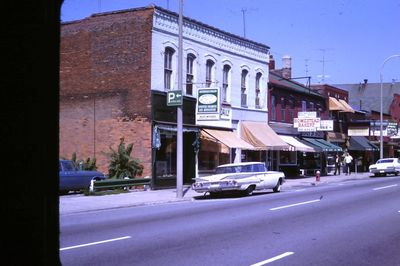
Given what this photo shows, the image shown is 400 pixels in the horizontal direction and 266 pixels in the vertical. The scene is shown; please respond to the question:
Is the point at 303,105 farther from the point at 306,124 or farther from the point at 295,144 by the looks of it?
the point at 295,144

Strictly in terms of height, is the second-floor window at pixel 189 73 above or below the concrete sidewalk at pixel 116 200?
above

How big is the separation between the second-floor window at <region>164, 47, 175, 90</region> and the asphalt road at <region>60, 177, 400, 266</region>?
10277mm

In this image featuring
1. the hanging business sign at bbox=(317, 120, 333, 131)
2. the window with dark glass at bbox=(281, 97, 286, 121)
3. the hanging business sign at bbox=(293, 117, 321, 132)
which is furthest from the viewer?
the hanging business sign at bbox=(317, 120, 333, 131)

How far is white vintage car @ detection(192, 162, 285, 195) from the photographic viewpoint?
20.4 m

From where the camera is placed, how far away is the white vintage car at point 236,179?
2039 cm

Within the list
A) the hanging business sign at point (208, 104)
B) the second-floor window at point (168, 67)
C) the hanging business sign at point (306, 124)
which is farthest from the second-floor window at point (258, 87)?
the second-floor window at point (168, 67)

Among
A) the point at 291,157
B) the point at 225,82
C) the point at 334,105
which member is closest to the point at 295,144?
the point at 291,157

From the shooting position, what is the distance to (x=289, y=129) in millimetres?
38500

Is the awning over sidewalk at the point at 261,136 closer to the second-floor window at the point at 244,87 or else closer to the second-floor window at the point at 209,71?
the second-floor window at the point at 244,87

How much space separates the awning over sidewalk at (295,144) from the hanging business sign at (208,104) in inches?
447

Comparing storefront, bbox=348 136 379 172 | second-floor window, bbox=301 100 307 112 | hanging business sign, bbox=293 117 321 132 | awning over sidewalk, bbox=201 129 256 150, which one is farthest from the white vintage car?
storefront, bbox=348 136 379 172

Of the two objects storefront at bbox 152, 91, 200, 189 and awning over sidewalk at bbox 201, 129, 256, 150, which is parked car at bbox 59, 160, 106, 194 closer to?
storefront at bbox 152, 91, 200, 189
